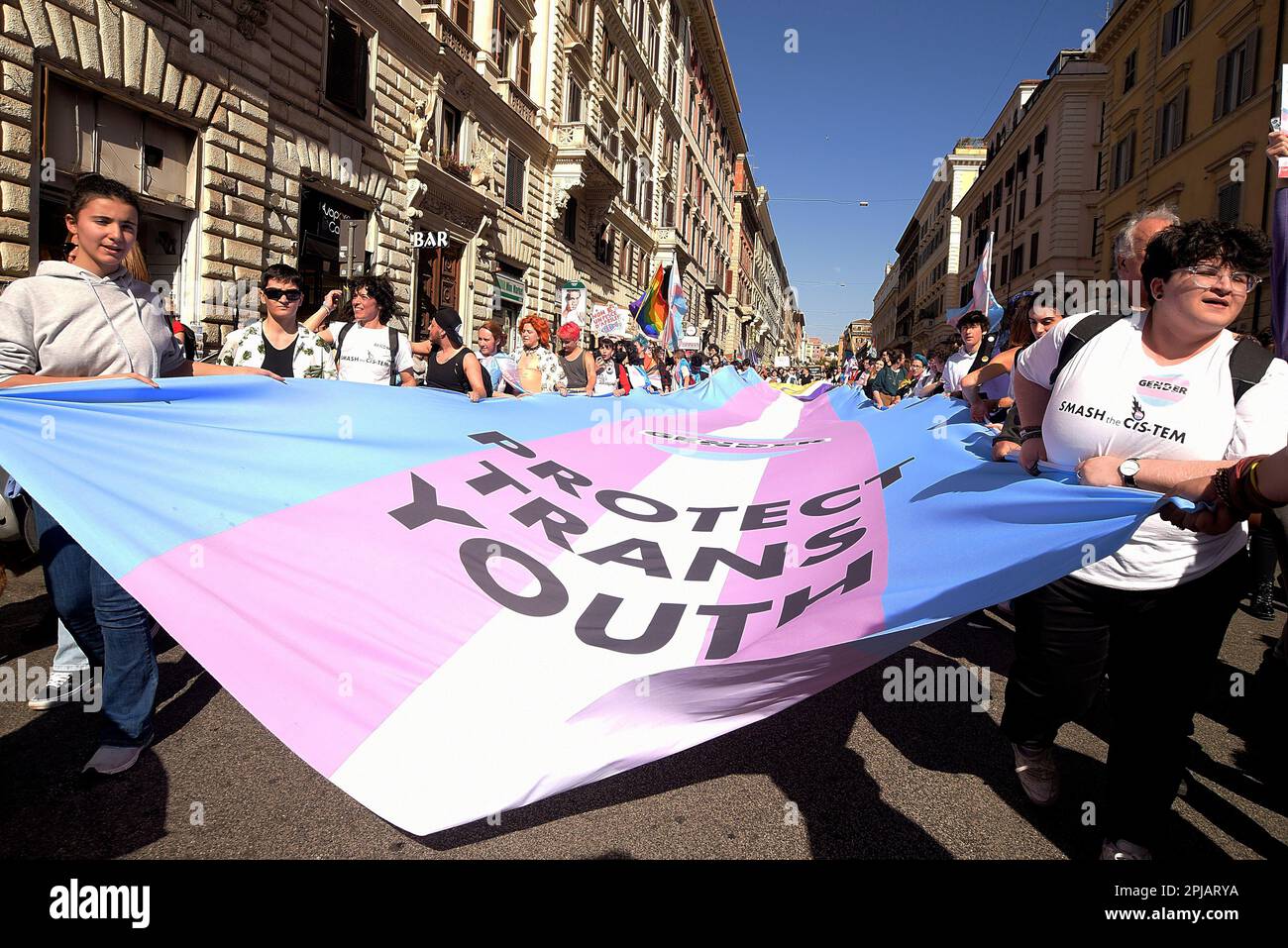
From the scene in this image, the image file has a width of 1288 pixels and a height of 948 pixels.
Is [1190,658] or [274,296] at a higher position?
[274,296]

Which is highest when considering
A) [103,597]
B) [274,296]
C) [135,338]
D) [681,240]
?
[681,240]

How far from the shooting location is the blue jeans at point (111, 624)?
9.42 feet

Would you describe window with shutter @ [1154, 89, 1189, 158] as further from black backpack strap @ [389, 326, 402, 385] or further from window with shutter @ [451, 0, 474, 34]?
black backpack strap @ [389, 326, 402, 385]

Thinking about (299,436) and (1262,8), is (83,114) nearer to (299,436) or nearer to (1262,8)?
(299,436)

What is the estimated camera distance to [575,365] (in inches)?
354

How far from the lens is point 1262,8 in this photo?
67.4 ft

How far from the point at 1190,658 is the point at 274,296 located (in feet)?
15.7

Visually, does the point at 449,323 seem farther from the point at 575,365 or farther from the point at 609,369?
the point at 609,369

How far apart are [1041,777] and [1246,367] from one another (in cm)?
160

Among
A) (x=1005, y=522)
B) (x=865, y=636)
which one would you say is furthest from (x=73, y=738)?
(x=1005, y=522)

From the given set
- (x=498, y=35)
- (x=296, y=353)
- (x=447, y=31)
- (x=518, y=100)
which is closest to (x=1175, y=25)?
(x=518, y=100)

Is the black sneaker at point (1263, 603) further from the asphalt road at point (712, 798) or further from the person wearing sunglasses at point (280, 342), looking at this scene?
the person wearing sunglasses at point (280, 342)

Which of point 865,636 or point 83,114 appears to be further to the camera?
point 83,114

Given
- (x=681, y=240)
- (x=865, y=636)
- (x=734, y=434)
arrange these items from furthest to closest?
(x=681, y=240), (x=734, y=434), (x=865, y=636)
